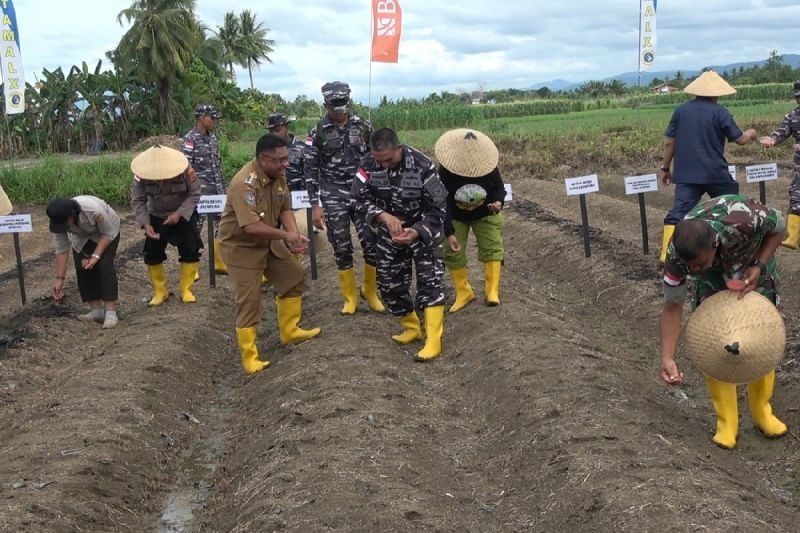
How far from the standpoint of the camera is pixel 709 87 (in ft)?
24.6

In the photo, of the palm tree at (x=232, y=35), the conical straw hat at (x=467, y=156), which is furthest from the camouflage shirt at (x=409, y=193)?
the palm tree at (x=232, y=35)

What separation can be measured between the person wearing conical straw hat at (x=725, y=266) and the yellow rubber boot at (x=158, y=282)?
5118 mm

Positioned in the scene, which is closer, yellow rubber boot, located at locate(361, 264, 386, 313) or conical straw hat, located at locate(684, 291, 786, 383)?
conical straw hat, located at locate(684, 291, 786, 383)

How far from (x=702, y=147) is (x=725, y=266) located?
11.0ft

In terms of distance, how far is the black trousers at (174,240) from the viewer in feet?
25.6

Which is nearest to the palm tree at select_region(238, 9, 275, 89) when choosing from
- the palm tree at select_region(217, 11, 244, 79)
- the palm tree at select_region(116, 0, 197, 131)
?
the palm tree at select_region(217, 11, 244, 79)

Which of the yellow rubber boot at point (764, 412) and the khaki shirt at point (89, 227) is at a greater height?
the khaki shirt at point (89, 227)

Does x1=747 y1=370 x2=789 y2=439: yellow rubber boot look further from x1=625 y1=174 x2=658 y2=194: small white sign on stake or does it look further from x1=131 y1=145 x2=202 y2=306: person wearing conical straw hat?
x1=131 y1=145 x2=202 y2=306: person wearing conical straw hat

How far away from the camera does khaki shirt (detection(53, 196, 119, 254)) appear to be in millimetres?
7184

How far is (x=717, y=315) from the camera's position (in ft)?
13.8

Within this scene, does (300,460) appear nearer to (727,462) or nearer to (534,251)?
(727,462)

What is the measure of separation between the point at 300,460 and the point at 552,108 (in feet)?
125

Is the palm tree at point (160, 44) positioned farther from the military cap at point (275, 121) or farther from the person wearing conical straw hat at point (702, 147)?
the person wearing conical straw hat at point (702, 147)

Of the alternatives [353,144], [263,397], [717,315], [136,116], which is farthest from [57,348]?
[136,116]
